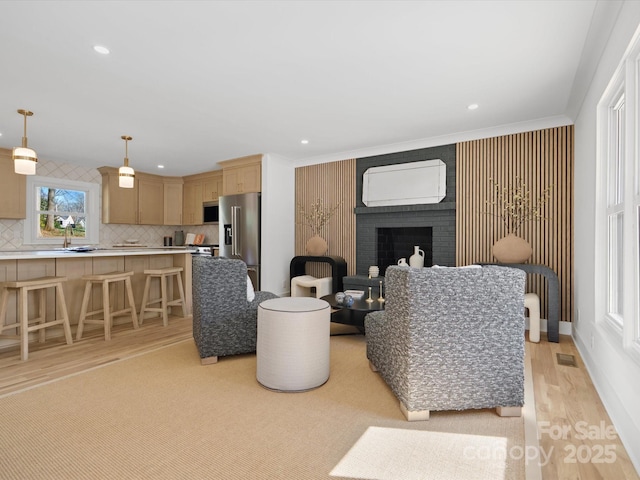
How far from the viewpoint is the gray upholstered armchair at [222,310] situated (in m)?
2.85

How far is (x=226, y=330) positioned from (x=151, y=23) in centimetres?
230

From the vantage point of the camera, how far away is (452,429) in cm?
190

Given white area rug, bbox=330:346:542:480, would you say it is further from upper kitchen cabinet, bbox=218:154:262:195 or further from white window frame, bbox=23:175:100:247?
white window frame, bbox=23:175:100:247

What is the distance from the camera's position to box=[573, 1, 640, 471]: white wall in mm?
1753

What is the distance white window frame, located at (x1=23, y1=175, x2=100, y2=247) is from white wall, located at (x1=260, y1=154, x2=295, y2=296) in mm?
3409

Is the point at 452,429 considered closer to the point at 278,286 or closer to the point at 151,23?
the point at 151,23

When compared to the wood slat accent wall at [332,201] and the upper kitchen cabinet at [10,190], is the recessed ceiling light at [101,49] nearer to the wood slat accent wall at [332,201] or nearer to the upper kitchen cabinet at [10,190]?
the wood slat accent wall at [332,201]

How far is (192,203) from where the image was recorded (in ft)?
23.6

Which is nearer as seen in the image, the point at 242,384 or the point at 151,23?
the point at 151,23

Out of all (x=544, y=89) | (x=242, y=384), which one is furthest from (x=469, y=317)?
(x=544, y=89)

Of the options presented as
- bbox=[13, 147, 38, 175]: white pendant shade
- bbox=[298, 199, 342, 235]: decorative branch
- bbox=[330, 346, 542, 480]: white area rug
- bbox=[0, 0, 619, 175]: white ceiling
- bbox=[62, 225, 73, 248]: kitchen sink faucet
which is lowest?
bbox=[330, 346, 542, 480]: white area rug

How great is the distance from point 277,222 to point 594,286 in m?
4.22

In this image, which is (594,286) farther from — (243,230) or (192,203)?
(192,203)

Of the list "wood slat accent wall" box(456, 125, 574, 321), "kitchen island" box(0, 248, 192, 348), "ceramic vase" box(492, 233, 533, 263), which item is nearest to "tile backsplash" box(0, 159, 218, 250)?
"kitchen island" box(0, 248, 192, 348)
